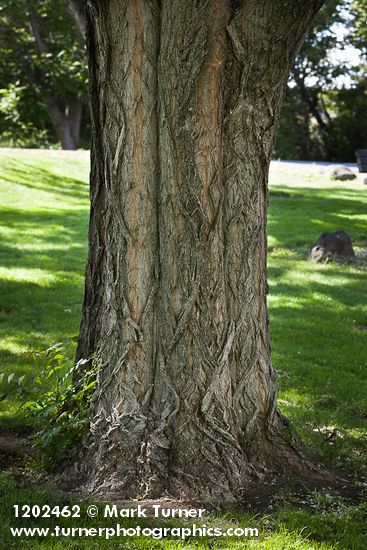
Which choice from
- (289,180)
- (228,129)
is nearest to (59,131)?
(289,180)

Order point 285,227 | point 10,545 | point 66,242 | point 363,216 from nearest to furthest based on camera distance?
point 10,545 < point 66,242 < point 285,227 < point 363,216

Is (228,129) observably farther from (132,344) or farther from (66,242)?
(66,242)

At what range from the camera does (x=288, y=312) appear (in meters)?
9.73

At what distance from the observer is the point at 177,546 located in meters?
3.69

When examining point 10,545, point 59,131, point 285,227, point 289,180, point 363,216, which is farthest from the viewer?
point 59,131

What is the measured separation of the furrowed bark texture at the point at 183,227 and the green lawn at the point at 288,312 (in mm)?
519

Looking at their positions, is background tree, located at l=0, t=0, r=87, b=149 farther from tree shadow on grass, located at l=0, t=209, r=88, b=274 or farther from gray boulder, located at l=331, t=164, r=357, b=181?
tree shadow on grass, located at l=0, t=209, r=88, b=274

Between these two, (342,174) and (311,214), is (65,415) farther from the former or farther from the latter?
(342,174)

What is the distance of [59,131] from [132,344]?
29732mm

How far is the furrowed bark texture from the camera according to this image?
14.0ft

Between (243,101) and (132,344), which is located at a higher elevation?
(243,101)

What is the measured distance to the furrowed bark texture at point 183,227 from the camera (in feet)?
14.0

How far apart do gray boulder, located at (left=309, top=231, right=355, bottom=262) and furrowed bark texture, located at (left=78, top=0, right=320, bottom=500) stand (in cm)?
865

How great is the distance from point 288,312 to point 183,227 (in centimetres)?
561
